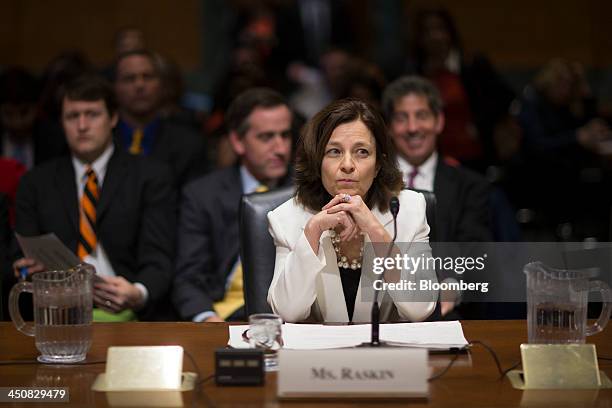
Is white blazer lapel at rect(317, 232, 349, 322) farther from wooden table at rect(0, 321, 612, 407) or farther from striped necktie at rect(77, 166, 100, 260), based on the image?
striped necktie at rect(77, 166, 100, 260)

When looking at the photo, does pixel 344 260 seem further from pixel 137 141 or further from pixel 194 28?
pixel 194 28

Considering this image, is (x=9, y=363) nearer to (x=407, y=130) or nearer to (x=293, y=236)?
(x=293, y=236)

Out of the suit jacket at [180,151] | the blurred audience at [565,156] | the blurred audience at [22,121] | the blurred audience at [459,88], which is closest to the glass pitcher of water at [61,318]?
the suit jacket at [180,151]

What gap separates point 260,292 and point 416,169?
1520 millimetres

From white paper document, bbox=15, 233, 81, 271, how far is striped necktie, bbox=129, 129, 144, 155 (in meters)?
1.65

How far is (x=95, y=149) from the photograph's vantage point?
4.30 metres

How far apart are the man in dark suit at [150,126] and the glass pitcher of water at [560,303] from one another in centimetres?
292

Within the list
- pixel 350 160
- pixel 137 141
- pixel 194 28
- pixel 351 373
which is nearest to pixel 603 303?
pixel 351 373

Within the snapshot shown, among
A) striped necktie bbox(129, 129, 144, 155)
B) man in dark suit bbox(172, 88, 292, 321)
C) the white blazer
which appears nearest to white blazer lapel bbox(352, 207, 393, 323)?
the white blazer

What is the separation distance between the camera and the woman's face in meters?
3.01

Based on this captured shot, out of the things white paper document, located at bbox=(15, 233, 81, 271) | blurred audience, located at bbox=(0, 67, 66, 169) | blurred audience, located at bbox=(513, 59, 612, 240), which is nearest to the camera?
white paper document, located at bbox=(15, 233, 81, 271)

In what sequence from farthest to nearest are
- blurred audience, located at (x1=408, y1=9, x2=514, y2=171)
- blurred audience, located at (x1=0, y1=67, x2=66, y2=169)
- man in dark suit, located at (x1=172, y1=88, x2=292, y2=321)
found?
blurred audience, located at (x1=408, y1=9, x2=514, y2=171)
blurred audience, located at (x1=0, y1=67, x2=66, y2=169)
man in dark suit, located at (x1=172, y1=88, x2=292, y2=321)

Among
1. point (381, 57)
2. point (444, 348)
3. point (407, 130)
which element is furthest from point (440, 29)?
point (444, 348)

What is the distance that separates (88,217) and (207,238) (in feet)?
1.62
